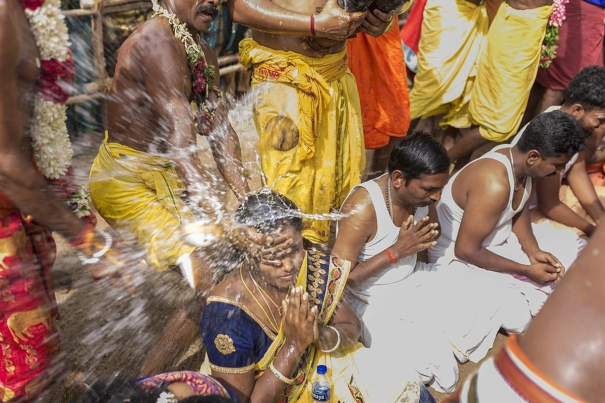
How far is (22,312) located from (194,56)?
1.40m

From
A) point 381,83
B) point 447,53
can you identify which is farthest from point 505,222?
point 447,53

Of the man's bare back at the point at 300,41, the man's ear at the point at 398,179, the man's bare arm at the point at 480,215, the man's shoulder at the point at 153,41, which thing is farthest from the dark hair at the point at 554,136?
the man's shoulder at the point at 153,41

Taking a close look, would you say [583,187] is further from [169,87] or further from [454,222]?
[169,87]

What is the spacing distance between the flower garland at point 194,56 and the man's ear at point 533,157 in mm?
1957

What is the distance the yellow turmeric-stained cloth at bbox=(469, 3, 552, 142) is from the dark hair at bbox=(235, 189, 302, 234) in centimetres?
296

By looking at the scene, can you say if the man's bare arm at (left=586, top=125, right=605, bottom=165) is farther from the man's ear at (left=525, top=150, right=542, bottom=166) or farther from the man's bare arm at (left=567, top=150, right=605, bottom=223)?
the man's ear at (left=525, top=150, right=542, bottom=166)

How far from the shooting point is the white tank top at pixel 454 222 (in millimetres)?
3826

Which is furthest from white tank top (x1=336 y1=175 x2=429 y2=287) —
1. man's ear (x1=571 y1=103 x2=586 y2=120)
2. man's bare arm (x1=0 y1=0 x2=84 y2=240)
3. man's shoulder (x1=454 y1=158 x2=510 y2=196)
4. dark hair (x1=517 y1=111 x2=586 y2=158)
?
man's ear (x1=571 y1=103 x2=586 y2=120)

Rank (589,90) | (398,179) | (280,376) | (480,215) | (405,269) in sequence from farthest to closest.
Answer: (589,90), (480,215), (405,269), (398,179), (280,376)

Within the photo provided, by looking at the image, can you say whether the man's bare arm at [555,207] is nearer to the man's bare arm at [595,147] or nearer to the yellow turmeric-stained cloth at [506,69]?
the man's bare arm at [595,147]

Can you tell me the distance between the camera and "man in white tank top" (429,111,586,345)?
11.9ft

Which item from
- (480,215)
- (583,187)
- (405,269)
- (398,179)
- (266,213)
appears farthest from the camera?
(583,187)

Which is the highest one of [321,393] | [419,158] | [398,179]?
[419,158]

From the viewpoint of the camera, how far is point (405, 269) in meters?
3.48
